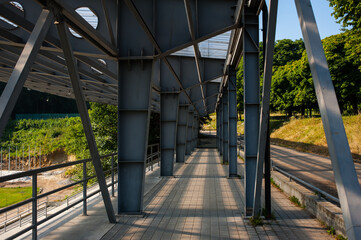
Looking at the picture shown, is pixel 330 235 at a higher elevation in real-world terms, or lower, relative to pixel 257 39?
lower

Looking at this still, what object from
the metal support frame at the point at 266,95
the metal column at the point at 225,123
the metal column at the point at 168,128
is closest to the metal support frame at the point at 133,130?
the metal support frame at the point at 266,95

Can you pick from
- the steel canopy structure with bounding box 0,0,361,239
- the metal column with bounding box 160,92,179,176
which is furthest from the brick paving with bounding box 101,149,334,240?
the metal column with bounding box 160,92,179,176

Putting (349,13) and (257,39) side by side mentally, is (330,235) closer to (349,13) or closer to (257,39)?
(257,39)

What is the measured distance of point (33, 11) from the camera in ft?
19.1

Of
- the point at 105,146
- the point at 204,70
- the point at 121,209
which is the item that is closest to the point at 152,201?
the point at 121,209

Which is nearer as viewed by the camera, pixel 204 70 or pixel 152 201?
pixel 152 201

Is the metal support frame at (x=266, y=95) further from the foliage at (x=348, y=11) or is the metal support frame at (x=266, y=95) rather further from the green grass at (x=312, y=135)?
the green grass at (x=312, y=135)

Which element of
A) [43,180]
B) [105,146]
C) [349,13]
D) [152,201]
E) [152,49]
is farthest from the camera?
[43,180]

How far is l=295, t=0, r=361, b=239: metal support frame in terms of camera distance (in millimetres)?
2025

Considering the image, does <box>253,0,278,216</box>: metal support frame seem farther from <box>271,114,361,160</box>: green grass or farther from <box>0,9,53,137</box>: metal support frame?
<box>271,114,361,160</box>: green grass

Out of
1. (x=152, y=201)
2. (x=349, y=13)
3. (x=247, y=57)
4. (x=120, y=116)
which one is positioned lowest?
(x=152, y=201)

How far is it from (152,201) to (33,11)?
18.4 ft

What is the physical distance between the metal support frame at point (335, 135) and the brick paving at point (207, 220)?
346 cm

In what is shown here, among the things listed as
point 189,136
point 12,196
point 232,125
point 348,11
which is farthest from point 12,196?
point 348,11
